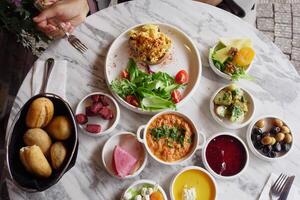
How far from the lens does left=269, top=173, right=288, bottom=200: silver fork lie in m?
1.60

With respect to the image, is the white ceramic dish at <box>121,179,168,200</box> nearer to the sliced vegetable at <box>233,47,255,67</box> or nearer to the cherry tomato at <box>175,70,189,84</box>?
the cherry tomato at <box>175,70,189,84</box>

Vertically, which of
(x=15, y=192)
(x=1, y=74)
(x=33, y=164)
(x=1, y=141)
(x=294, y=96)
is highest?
(x=33, y=164)

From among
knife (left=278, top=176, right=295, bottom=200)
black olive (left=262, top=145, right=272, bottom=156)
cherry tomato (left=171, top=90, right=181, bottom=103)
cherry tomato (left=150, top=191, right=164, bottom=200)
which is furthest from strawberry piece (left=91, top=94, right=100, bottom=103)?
knife (left=278, top=176, right=295, bottom=200)

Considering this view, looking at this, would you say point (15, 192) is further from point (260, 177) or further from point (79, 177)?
point (260, 177)

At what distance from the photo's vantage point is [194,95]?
1759mm

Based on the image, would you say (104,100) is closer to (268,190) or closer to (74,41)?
(74,41)

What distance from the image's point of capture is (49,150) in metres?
1.49

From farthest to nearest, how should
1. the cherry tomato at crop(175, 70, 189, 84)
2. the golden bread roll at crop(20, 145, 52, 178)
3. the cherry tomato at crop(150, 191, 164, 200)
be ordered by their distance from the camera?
the cherry tomato at crop(175, 70, 189, 84) → the cherry tomato at crop(150, 191, 164, 200) → the golden bread roll at crop(20, 145, 52, 178)

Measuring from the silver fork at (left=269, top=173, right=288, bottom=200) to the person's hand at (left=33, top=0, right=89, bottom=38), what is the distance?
1.13 m

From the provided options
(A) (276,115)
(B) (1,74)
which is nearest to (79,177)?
(A) (276,115)

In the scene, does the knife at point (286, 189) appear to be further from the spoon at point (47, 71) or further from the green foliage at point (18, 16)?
the green foliage at point (18, 16)

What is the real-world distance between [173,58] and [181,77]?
0.13 m

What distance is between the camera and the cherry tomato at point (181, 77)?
176 centimetres

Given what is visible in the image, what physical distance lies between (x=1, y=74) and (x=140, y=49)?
1.18 meters
